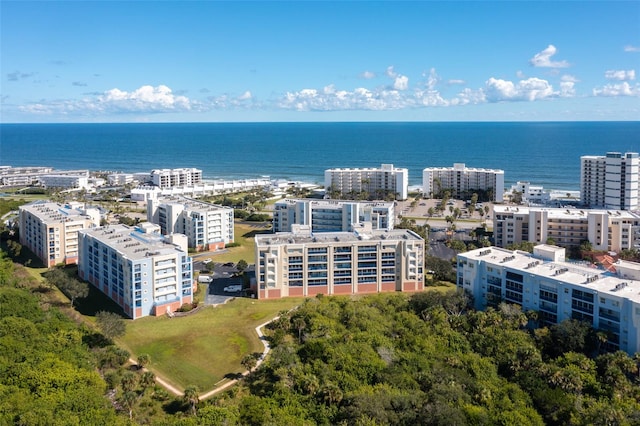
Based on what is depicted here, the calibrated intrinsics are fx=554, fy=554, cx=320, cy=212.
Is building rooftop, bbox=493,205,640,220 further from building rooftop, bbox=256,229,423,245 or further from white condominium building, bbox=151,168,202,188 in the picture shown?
white condominium building, bbox=151,168,202,188

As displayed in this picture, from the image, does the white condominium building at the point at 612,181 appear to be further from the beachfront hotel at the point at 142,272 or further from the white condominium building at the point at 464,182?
the beachfront hotel at the point at 142,272

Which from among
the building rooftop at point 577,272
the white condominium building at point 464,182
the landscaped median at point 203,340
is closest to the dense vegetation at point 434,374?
the landscaped median at point 203,340

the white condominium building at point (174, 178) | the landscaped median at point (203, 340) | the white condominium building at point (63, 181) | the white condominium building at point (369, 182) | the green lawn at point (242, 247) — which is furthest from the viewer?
the white condominium building at point (174, 178)

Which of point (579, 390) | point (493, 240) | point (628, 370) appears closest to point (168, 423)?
point (579, 390)

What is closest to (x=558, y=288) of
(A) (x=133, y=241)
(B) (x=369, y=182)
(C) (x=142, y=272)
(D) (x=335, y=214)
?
(C) (x=142, y=272)

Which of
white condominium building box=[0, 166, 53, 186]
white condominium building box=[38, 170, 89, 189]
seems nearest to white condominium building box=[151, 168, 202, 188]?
white condominium building box=[38, 170, 89, 189]

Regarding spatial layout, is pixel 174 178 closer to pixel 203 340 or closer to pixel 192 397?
pixel 203 340

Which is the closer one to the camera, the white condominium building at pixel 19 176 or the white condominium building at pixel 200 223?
the white condominium building at pixel 200 223
